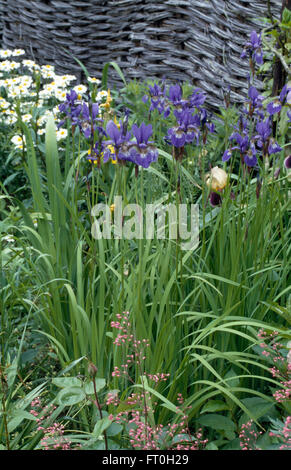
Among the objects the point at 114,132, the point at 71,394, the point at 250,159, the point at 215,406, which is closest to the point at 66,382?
the point at 71,394

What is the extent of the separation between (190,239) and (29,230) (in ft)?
2.14

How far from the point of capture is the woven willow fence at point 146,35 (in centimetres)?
427

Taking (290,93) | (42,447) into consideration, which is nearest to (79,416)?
(42,447)

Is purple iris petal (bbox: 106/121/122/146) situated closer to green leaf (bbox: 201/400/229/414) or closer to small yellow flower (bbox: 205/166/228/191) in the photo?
small yellow flower (bbox: 205/166/228/191)

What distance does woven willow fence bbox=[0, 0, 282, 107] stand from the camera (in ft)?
14.0

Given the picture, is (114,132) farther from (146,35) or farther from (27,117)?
(146,35)

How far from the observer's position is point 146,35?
215 inches

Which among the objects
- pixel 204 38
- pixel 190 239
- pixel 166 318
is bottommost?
pixel 166 318

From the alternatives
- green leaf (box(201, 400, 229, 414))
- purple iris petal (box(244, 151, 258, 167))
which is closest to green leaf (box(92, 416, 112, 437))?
green leaf (box(201, 400, 229, 414))

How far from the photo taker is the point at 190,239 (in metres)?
2.20

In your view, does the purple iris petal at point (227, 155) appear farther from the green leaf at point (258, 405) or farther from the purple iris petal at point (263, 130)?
the green leaf at point (258, 405)

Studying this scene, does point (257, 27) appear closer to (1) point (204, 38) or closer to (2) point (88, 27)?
(1) point (204, 38)

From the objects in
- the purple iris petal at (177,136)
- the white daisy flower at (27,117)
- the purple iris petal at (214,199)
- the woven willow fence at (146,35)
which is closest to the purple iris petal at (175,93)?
the purple iris petal at (177,136)
